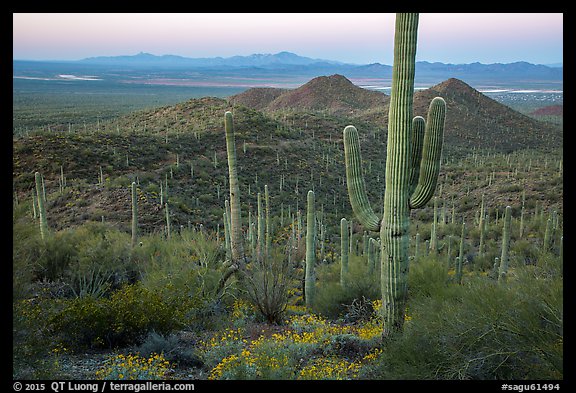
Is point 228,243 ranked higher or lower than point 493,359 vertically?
lower

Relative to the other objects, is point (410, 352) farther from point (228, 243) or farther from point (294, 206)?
point (294, 206)

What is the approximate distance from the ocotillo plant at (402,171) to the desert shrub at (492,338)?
1.10m

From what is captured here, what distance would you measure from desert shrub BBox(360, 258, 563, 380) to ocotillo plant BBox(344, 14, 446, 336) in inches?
43.2

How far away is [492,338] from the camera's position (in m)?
5.52

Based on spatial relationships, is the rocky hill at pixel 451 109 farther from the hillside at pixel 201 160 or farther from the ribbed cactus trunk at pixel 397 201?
the ribbed cactus trunk at pixel 397 201

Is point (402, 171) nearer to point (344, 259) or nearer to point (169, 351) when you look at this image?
point (169, 351)

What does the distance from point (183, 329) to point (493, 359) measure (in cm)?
536

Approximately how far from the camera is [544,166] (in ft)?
121

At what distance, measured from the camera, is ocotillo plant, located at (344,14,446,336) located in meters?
6.99

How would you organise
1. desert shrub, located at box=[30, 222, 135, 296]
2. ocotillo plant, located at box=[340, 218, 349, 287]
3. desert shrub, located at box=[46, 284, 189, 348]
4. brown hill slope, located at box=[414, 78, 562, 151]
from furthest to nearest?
brown hill slope, located at box=[414, 78, 562, 151] → ocotillo plant, located at box=[340, 218, 349, 287] → desert shrub, located at box=[30, 222, 135, 296] → desert shrub, located at box=[46, 284, 189, 348]

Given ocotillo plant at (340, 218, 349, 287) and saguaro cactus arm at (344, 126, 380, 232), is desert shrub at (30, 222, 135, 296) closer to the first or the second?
ocotillo plant at (340, 218, 349, 287)

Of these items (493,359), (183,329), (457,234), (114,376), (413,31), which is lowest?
(457,234)

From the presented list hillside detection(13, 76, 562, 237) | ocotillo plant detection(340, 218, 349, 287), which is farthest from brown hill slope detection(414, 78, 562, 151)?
ocotillo plant detection(340, 218, 349, 287)

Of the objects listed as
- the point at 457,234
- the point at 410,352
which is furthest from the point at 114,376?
the point at 457,234
